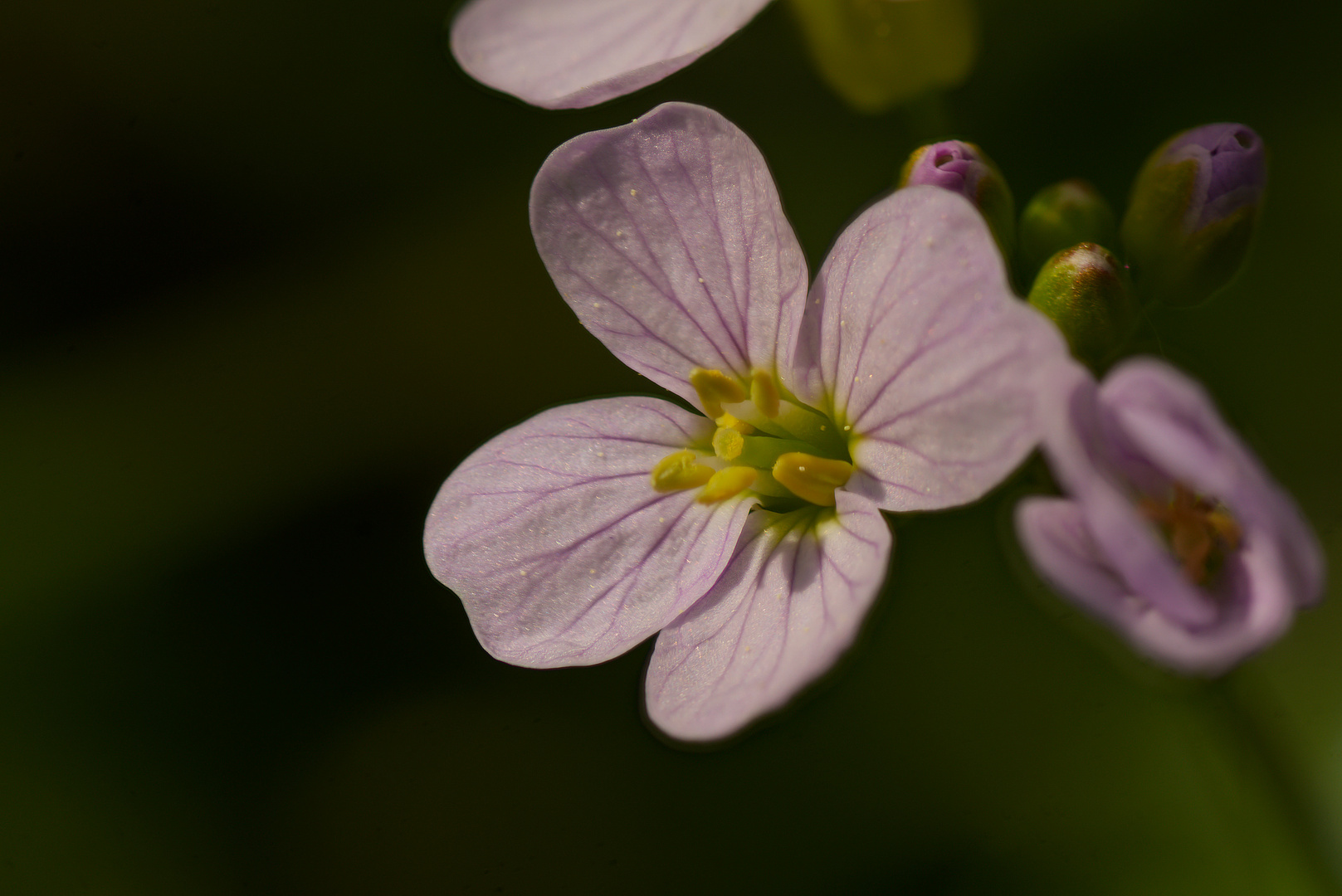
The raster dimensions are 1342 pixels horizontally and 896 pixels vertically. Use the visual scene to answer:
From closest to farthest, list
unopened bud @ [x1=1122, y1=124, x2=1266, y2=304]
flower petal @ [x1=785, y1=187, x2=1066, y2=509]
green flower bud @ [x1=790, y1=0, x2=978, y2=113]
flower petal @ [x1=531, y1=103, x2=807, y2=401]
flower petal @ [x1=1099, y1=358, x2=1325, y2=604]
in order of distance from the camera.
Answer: flower petal @ [x1=1099, y1=358, x2=1325, y2=604] < flower petal @ [x1=785, y1=187, x2=1066, y2=509] < flower petal @ [x1=531, y1=103, x2=807, y2=401] < unopened bud @ [x1=1122, y1=124, x2=1266, y2=304] < green flower bud @ [x1=790, y1=0, x2=978, y2=113]

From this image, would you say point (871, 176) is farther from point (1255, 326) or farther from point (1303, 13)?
point (1303, 13)

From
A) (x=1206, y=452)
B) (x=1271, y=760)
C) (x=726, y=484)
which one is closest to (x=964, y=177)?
(x=726, y=484)

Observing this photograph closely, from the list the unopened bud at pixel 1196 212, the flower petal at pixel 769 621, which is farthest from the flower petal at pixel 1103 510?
the unopened bud at pixel 1196 212

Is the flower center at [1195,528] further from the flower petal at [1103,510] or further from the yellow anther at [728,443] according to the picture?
the yellow anther at [728,443]

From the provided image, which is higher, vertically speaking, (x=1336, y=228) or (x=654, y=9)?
(x=654, y=9)

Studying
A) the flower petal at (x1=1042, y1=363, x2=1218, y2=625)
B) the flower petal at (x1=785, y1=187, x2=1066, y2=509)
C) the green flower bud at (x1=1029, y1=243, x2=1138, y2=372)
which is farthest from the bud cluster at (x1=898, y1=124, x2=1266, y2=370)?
the flower petal at (x1=1042, y1=363, x2=1218, y2=625)

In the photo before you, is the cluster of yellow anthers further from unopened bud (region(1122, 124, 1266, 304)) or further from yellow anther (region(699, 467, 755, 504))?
unopened bud (region(1122, 124, 1266, 304))

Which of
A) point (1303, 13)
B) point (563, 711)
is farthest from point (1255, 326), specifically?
point (563, 711)
